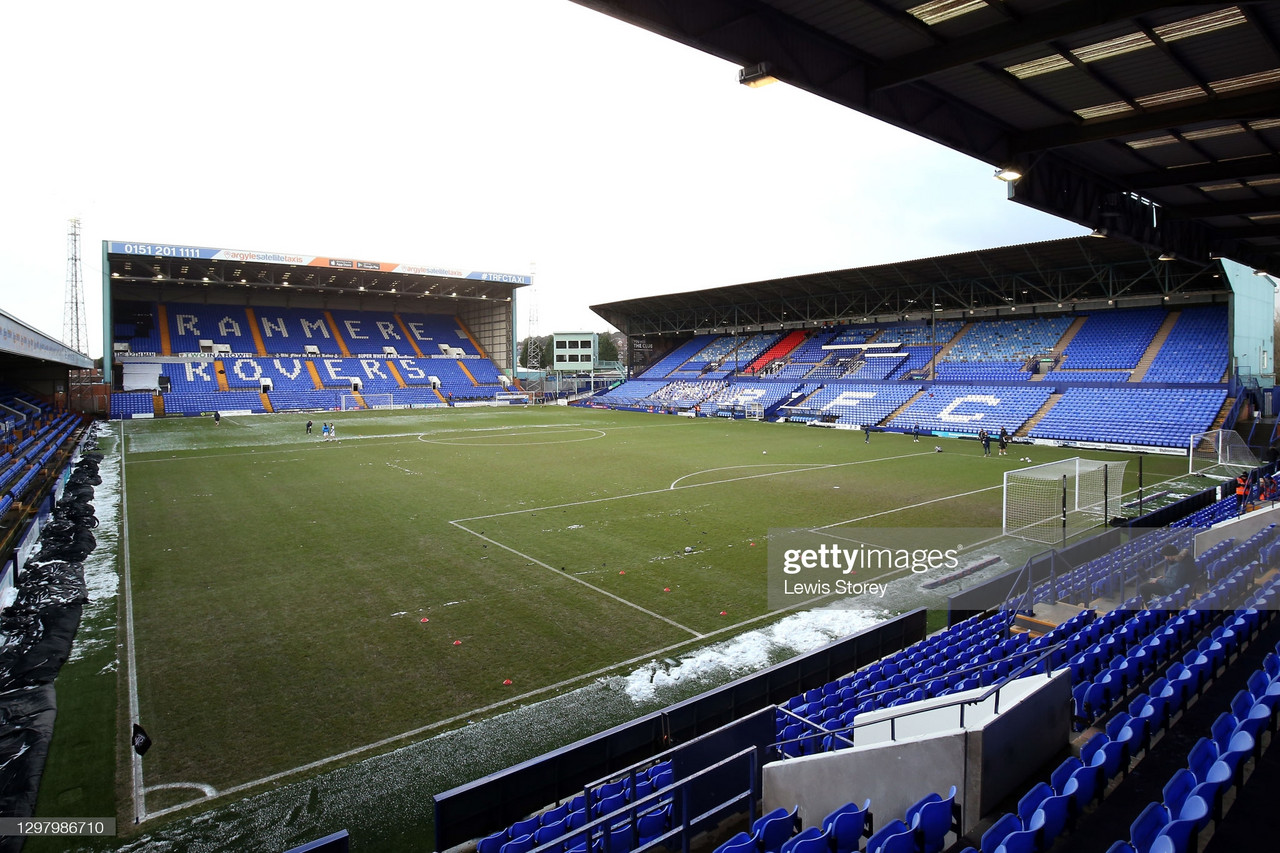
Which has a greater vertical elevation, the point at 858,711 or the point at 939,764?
the point at 939,764

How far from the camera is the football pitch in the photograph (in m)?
8.32

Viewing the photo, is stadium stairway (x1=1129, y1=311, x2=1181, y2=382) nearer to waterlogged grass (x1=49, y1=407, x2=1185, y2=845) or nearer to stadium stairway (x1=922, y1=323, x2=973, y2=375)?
waterlogged grass (x1=49, y1=407, x2=1185, y2=845)

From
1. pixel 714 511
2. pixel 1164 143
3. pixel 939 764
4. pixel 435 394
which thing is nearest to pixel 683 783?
pixel 939 764

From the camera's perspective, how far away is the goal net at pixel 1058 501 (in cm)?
1697

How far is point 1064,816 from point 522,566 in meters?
11.1

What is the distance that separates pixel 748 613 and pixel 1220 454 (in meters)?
27.0

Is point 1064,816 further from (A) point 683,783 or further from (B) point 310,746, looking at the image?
(B) point 310,746

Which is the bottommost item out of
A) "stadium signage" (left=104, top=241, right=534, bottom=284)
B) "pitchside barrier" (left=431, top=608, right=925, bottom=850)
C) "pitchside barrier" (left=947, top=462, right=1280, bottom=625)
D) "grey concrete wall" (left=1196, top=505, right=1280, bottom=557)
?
"pitchside barrier" (left=431, top=608, right=925, bottom=850)

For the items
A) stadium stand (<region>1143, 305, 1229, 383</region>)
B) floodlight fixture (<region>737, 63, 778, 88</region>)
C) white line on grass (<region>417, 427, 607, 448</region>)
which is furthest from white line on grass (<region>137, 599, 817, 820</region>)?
stadium stand (<region>1143, 305, 1229, 383</region>)

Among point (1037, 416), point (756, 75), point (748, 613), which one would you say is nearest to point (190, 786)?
point (748, 613)

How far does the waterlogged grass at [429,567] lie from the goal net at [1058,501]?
90cm

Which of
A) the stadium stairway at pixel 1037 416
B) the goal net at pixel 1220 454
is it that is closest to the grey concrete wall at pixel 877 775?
the goal net at pixel 1220 454

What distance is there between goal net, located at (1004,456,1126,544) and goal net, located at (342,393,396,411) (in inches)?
2109

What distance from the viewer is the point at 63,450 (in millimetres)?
28797
